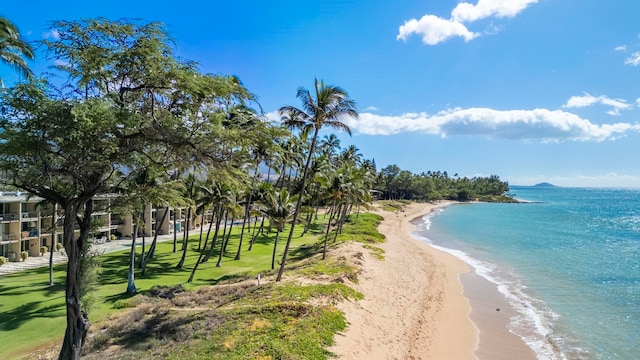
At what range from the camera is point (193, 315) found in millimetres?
16312

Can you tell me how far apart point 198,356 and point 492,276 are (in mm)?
26682

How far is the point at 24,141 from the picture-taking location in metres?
8.39

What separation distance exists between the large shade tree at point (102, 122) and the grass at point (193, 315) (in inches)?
145

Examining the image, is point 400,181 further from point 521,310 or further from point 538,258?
point 521,310

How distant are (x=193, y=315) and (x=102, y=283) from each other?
38.9 feet

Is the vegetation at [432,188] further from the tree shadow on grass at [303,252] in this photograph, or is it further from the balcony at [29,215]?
the balcony at [29,215]

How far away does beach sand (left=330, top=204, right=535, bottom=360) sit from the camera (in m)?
15.0

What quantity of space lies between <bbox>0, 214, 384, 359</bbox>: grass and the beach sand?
1.18 meters

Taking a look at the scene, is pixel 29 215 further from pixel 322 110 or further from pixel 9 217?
pixel 322 110

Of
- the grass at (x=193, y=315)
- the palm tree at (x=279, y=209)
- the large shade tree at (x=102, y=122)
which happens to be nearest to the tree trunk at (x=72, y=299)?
the large shade tree at (x=102, y=122)

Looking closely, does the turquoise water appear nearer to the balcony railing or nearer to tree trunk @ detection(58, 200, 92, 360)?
tree trunk @ detection(58, 200, 92, 360)

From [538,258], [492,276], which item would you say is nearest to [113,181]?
[492,276]

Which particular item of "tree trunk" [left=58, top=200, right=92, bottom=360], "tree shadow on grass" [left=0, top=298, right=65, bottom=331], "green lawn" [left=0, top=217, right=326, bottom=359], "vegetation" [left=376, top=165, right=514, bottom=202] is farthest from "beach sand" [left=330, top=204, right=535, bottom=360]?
"vegetation" [left=376, top=165, right=514, bottom=202]

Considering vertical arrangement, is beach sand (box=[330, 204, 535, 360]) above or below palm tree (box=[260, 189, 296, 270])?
below
